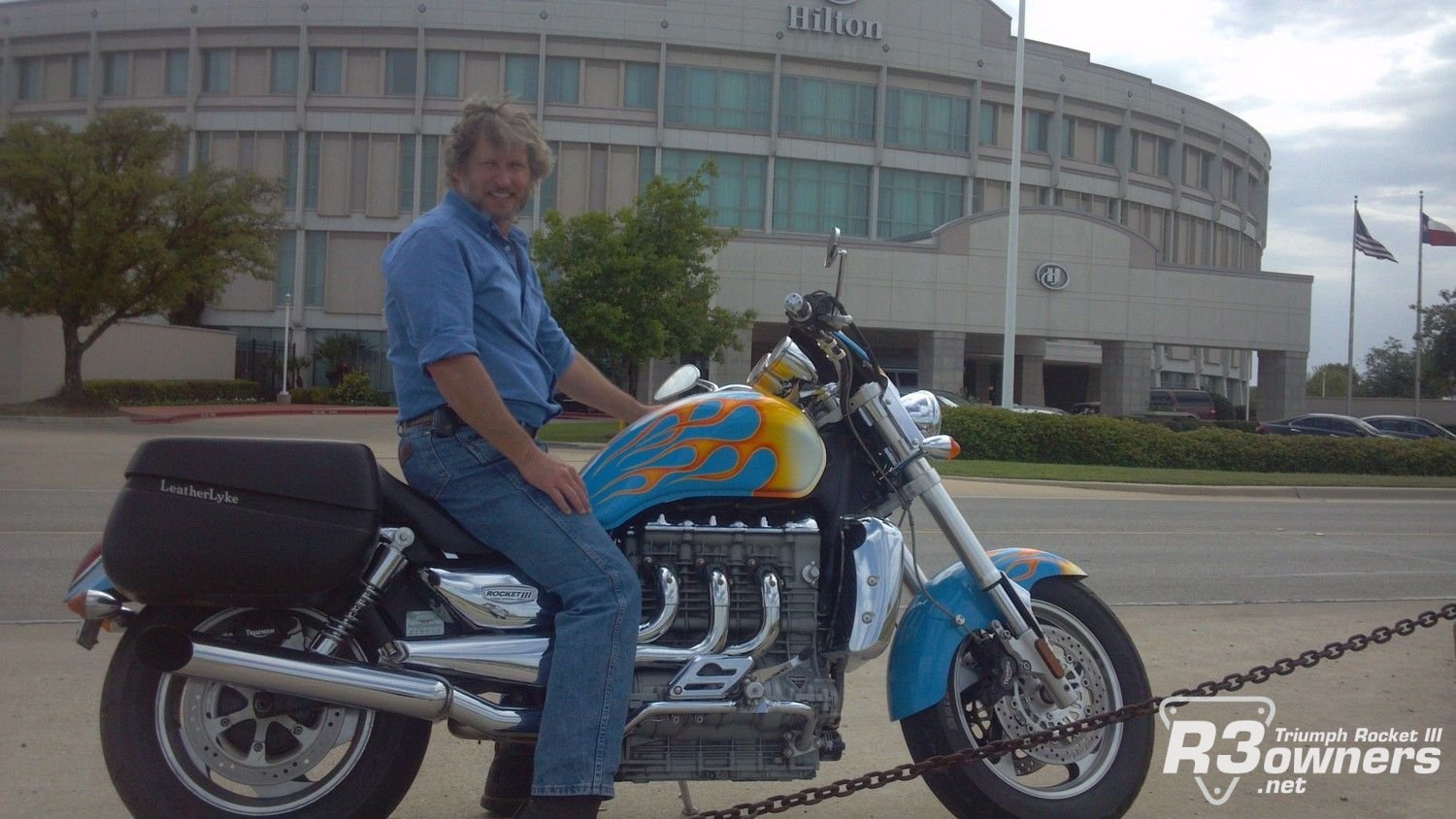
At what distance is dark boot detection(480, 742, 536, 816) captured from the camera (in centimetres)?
356

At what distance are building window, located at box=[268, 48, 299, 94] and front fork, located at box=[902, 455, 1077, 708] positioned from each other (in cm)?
5473

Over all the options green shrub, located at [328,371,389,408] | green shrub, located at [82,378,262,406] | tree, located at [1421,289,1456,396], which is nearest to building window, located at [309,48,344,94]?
green shrub, located at [328,371,389,408]

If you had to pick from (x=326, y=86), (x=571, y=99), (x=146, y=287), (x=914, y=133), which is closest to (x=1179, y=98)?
(x=914, y=133)

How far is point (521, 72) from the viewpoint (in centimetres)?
5162

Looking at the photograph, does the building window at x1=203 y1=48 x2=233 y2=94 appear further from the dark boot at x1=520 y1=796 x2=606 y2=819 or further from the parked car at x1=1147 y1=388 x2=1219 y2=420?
the dark boot at x1=520 y1=796 x2=606 y2=819

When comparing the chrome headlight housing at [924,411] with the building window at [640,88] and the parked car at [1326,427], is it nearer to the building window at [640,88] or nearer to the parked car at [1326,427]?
the parked car at [1326,427]

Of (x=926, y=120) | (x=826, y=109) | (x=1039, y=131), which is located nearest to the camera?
(x=826, y=109)

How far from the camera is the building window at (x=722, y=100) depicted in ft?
170

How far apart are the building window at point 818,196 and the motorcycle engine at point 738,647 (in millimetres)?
49188

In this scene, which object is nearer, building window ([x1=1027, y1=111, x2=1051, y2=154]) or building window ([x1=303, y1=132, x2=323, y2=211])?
building window ([x1=303, y1=132, x2=323, y2=211])

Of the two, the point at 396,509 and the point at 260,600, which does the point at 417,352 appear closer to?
the point at 396,509

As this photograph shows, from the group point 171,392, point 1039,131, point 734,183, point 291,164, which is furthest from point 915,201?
point 171,392

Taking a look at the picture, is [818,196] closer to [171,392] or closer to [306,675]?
[171,392]

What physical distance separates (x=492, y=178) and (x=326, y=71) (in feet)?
177
